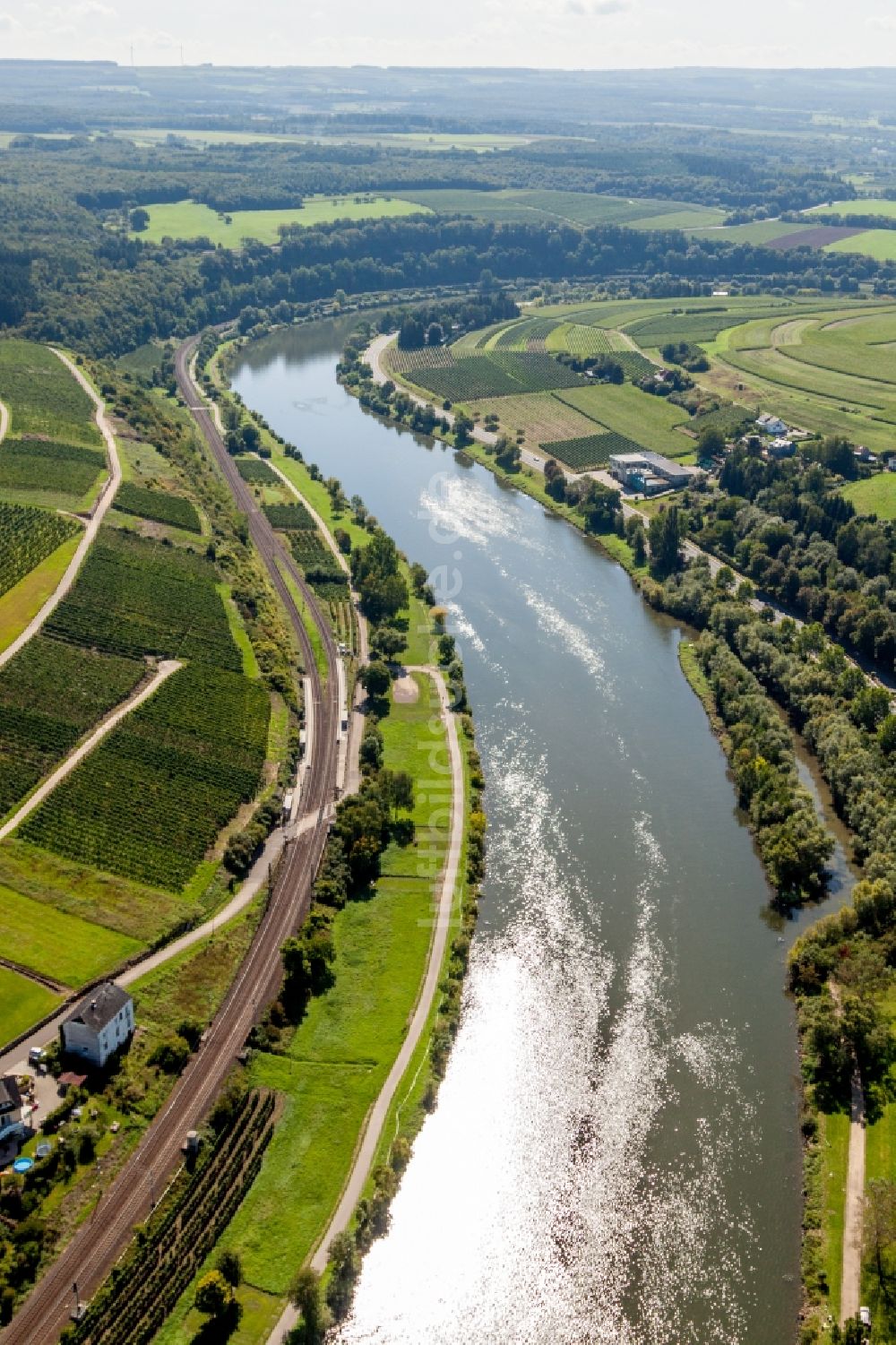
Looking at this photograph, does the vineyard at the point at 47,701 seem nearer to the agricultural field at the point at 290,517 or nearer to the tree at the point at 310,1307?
the tree at the point at 310,1307

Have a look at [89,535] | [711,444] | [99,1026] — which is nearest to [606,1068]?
[99,1026]

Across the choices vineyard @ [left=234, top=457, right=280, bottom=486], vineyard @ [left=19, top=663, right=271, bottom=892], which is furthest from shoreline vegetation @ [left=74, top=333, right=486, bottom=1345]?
vineyard @ [left=234, top=457, right=280, bottom=486]

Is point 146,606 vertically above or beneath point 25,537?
beneath

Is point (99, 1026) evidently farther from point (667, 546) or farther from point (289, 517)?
point (667, 546)

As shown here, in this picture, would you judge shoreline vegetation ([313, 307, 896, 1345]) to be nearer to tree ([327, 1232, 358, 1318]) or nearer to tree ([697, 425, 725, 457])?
tree ([327, 1232, 358, 1318])

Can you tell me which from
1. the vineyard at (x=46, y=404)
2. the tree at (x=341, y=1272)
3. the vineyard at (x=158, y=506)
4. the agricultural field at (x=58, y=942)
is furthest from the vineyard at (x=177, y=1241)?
the vineyard at (x=46, y=404)
